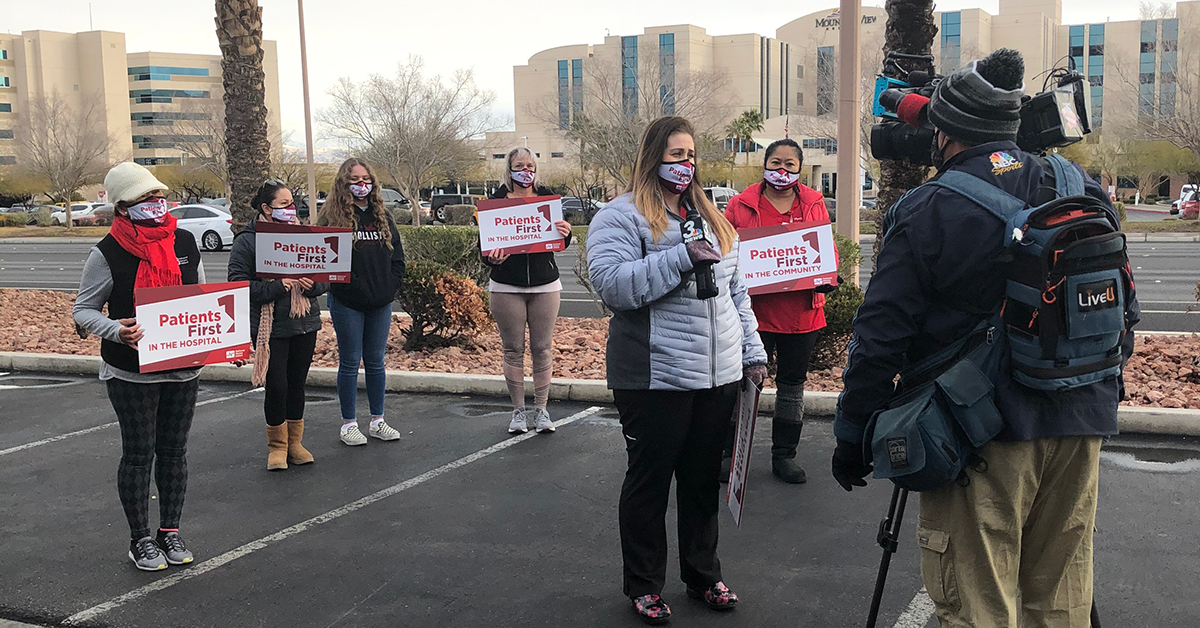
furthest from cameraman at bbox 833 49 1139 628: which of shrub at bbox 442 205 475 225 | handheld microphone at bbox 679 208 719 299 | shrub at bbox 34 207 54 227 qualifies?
shrub at bbox 34 207 54 227

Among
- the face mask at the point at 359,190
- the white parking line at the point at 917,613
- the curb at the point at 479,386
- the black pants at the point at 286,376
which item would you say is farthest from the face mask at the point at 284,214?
the white parking line at the point at 917,613

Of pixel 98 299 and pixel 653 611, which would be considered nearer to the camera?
pixel 653 611

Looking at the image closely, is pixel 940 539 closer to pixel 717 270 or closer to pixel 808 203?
pixel 717 270

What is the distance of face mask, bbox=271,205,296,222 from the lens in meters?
6.48

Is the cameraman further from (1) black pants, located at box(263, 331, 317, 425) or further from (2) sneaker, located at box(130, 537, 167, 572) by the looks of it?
(1) black pants, located at box(263, 331, 317, 425)

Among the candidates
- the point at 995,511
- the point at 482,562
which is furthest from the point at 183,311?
the point at 995,511

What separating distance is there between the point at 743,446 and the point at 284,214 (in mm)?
3815

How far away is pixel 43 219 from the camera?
2089 inches

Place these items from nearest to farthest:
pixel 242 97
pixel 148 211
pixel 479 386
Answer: pixel 148 211 → pixel 479 386 → pixel 242 97

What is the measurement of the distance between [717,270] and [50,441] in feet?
18.9

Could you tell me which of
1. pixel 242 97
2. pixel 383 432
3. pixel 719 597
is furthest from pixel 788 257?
pixel 242 97

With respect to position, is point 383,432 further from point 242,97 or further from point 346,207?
point 242,97

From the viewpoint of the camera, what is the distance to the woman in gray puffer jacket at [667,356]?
396cm

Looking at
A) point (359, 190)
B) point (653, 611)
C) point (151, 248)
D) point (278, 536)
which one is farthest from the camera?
point (359, 190)
